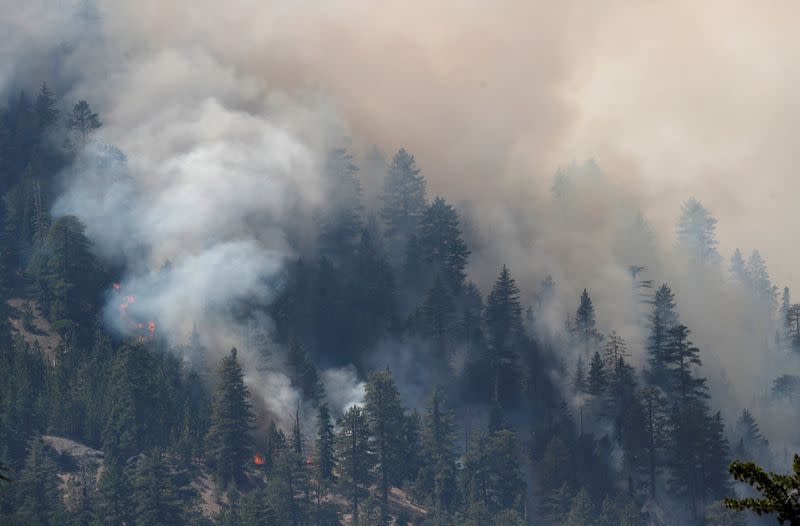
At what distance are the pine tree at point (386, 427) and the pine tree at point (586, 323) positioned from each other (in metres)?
32.0

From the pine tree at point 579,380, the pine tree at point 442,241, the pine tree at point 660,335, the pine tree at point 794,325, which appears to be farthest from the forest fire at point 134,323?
the pine tree at point 794,325

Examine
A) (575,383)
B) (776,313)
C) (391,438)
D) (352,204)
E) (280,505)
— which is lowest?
(280,505)

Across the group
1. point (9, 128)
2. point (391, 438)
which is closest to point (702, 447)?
point (391, 438)

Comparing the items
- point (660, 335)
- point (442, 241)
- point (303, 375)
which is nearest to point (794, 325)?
point (660, 335)

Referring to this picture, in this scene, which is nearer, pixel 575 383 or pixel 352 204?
pixel 575 383

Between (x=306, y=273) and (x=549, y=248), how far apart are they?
37608mm

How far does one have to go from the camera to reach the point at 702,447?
148250mm

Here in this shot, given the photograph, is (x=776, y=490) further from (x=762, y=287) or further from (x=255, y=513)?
(x=762, y=287)

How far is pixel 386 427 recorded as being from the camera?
14475 centimetres

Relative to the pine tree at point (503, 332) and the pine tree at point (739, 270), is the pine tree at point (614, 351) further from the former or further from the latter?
the pine tree at point (739, 270)

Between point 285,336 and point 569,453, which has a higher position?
point 285,336

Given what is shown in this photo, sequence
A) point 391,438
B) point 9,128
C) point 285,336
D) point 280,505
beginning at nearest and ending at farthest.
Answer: point 280,505, point 391,438, point 285,336, point 9,128

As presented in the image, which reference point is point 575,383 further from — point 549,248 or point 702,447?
point 549,248

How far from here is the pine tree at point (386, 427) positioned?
144 meters
